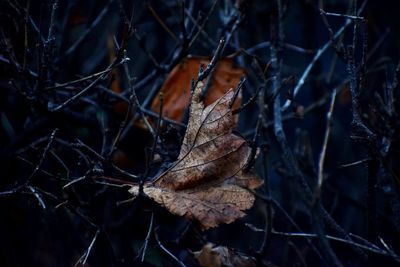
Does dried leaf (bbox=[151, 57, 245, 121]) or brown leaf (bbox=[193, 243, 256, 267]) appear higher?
dried leaf (bbox=[151, 57, 245, 121])

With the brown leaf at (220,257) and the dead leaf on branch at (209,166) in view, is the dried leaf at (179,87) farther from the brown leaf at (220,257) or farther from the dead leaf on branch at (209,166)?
the brown leaf at (220,257)

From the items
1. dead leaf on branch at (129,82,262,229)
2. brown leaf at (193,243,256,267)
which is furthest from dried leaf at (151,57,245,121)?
brown leaf at (193,243,256,267)

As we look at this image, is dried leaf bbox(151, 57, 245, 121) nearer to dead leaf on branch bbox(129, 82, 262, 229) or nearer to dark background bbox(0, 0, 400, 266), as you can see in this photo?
dark background bbox(0, 0, 400, 266)

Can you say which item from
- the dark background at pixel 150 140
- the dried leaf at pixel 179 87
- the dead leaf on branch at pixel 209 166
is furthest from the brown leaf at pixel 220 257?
the dried leaf at pixel 179 87

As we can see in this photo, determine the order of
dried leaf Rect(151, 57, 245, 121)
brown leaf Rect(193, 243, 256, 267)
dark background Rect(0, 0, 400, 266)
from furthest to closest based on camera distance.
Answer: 1. dried leaf Rect(151, 57, 245, 121)
2. dark background Rect(0, 0, 400, 266)
3. brown leaf Rect(193, 243, 256, 267)

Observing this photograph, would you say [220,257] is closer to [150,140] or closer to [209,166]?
[209,166]
